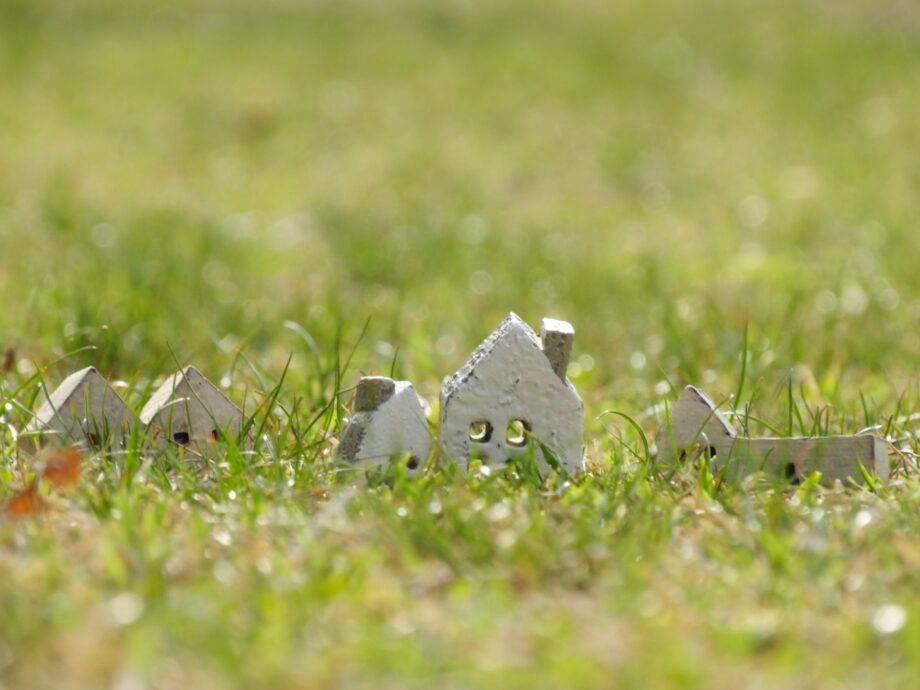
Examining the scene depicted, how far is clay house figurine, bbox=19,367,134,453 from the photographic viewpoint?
322 centimetres

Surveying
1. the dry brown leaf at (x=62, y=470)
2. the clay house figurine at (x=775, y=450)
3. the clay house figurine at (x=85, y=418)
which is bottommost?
the dry brown leaf at (x=62, y=470)

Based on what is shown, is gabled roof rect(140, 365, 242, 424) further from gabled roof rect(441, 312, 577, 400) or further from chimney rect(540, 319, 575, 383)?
chimney rect(540, 319, 575, 383)

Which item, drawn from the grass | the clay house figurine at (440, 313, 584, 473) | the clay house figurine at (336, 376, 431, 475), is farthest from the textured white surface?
the clay house figurine at (336, 376, 431, 475)

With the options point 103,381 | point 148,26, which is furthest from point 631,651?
point 148,26

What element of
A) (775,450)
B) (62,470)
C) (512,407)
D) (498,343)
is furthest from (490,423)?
(62,470)

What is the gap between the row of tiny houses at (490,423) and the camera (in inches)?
122

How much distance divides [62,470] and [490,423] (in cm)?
96

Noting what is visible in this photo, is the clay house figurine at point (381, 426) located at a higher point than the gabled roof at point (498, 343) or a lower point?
lower

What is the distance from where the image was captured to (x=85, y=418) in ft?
10.6

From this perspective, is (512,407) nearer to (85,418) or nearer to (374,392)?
(374,392)

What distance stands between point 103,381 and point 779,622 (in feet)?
5.56

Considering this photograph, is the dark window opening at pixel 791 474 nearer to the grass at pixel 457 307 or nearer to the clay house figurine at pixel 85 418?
the grass at pixel 457 307

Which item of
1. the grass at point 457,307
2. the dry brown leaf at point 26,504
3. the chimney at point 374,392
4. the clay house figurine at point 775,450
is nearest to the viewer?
the grass at point 457,307

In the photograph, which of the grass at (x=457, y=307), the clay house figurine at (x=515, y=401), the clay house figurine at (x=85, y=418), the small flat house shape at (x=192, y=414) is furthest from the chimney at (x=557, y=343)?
the clay house figurine at (x=85, y=418)
